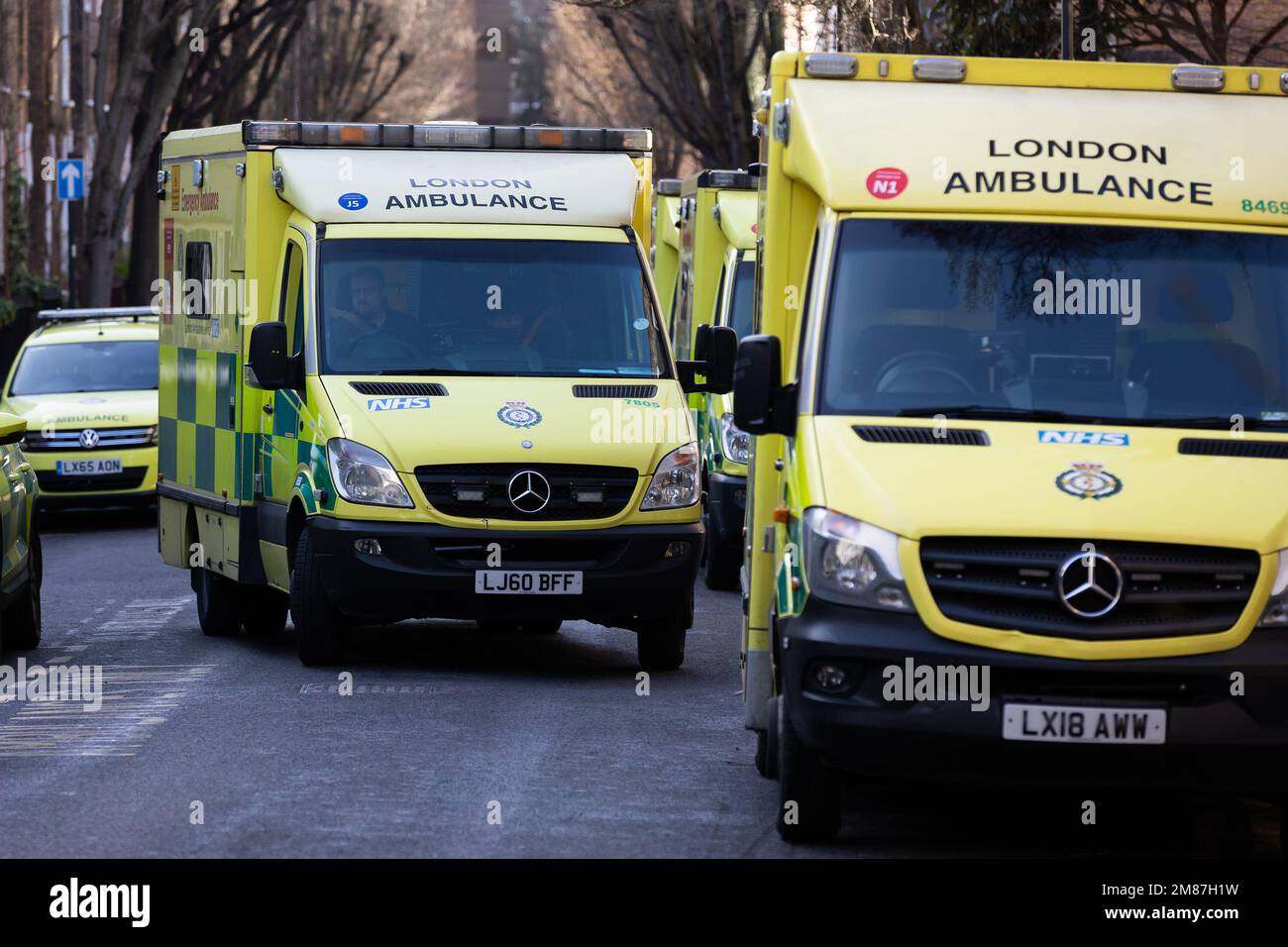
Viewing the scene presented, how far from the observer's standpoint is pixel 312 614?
12211mm

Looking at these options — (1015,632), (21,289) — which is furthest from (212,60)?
(1015,632)

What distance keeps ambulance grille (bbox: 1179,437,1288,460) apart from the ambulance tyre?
193 inches

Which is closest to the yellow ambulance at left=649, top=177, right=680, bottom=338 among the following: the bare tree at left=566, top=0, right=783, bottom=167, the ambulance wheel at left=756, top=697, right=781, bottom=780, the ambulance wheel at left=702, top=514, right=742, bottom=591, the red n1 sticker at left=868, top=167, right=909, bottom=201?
the ambulance wheel at left=702, top=514, right=742, bottom=591

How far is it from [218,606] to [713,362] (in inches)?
177

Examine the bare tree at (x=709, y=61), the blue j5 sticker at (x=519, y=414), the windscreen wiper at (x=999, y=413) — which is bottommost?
the blue j5 sticker at (x=519, y=414)

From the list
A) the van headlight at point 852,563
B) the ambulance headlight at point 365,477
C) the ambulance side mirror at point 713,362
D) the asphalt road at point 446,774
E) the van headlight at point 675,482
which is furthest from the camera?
the van headlight at point 675,482

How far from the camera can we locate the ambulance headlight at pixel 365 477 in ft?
38.7

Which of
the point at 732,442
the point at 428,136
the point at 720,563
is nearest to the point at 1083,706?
the point at 428,136

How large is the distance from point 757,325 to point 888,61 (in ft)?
3.48

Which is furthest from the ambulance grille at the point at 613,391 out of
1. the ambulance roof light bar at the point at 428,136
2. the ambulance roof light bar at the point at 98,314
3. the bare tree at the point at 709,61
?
the bare tree at the point at 709,61

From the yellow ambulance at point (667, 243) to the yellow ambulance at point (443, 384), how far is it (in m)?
7.17

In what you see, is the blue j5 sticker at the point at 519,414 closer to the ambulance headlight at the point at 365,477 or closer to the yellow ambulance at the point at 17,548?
the ambulance headlight at the point at 365,477

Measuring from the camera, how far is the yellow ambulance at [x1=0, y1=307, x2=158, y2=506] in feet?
71.9

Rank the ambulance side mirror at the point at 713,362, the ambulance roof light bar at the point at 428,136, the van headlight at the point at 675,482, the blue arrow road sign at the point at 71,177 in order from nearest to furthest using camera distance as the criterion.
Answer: the ambulance side mirror at the point at 713,362, the van headlight at the point at 675,482, the ambulance roof light bar at the point at 428,136, the blue arrow road sign at the point at 71,177
